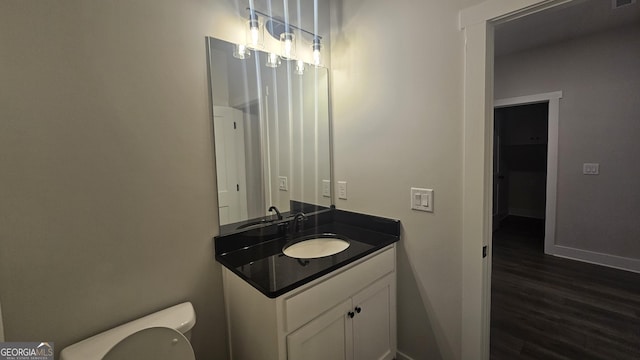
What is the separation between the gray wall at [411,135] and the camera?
133cm

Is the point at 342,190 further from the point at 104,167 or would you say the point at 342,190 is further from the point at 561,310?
the point at 561,310

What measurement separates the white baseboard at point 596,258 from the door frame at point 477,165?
108 inches

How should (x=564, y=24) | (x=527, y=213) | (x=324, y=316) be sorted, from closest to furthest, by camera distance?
(x=324, y=316), (x=564, y=24), (x=527, y=213)

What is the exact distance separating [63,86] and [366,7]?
1.55 metres

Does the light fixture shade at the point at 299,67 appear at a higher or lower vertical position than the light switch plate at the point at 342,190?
higher

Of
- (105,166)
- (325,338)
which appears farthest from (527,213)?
(105,166)

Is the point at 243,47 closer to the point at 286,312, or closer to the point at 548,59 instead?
the point at 286,312

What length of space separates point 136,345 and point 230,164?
85cm

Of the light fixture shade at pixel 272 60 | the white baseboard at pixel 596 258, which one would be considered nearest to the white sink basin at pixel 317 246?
the light fixture shade at pixel 272 60

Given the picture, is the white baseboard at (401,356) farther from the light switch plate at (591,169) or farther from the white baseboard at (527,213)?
the white baseboard at (527,213)

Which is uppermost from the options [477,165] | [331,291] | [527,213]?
[477,165]

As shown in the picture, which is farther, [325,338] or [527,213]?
[527,213]

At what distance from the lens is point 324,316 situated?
1170mm

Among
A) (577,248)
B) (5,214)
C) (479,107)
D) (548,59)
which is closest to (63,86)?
(5,214)
